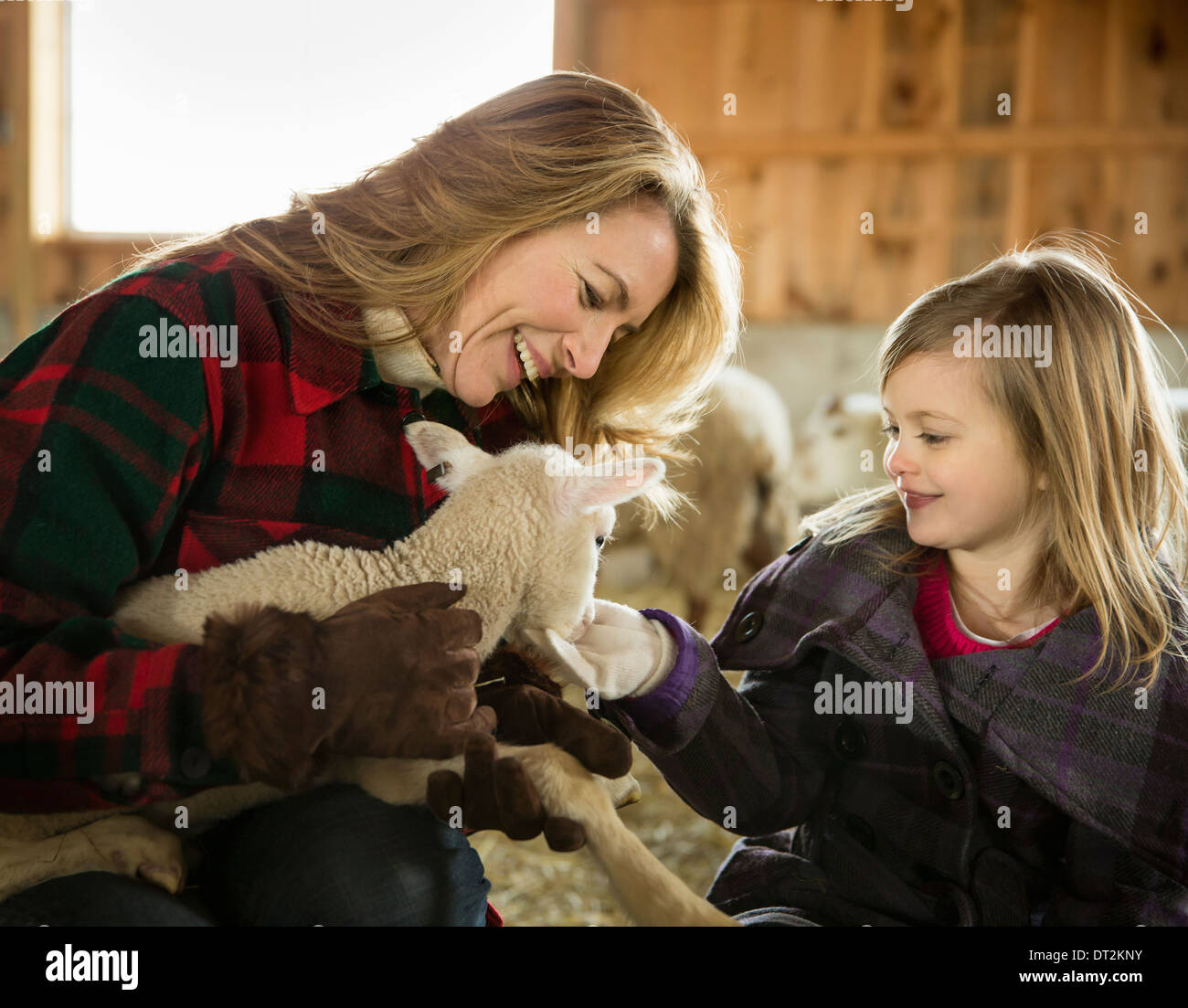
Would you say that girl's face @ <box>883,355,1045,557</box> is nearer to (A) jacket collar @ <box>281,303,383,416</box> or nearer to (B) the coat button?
(B) the coat button

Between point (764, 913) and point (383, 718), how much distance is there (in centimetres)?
67

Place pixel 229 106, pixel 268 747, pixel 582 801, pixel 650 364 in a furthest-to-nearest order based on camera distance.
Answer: pixel 229 106
pixel 650 364
pixel 582 801
pixel 268 747

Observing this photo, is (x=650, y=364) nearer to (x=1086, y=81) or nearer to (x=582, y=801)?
(x=582, y=801)

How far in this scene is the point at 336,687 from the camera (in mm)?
939

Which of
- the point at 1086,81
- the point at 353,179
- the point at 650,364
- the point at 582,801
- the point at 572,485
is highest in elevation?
the point at 1086,81

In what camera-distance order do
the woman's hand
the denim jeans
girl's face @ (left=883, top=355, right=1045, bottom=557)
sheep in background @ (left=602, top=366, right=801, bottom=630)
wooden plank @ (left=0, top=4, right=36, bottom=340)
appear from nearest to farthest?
the woman's hand, the denim jeans, girl's face @ (left=883, top=355, right=1045, bottom=557), sheep in background @ (left=602, top=366, right=801, bottom=630), wooden plank @ (left=0, top=4, right=36, bottom=340)

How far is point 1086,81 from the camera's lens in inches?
211

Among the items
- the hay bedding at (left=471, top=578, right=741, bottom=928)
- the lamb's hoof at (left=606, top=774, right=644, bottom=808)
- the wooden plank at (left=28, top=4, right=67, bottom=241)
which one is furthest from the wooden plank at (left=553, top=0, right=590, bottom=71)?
the lamb's hoof at (left=606, top=774, right=644, bottom=808)

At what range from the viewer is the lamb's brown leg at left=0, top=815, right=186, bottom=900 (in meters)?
0.98

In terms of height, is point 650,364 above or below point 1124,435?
above

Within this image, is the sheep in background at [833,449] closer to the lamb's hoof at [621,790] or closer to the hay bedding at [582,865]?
the hay bedding at [582,865]

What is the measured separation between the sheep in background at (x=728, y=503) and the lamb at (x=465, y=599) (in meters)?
2.68

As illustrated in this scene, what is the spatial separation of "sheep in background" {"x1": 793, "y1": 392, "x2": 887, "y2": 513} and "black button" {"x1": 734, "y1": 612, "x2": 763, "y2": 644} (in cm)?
297
